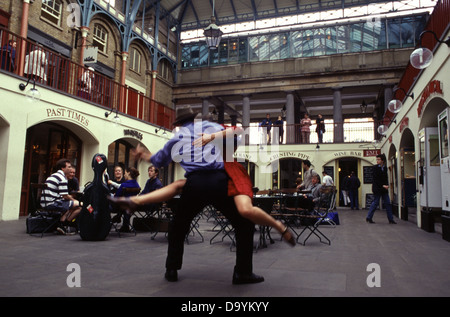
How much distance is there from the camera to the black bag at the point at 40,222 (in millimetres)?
5926

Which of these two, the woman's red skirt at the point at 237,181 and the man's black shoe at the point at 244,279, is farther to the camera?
the man's black shoe at the point at 244,279

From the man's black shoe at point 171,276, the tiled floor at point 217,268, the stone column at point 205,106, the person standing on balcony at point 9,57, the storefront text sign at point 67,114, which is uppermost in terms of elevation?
the stone column at point 205,106

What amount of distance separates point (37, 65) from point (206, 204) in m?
8.50

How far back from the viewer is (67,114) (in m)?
9.94

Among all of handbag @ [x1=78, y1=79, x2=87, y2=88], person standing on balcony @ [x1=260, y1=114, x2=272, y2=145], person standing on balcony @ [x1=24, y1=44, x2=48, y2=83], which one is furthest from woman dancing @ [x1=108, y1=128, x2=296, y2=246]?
person standing on balcony @ [x1=260, y1=114, x2=272, y2=145]

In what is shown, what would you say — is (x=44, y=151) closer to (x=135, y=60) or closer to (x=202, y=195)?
(x=135, y=60)

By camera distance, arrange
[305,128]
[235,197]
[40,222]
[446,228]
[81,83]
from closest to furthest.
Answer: [235,197]
[446,228]
[40,222]
[81,83]
[305,128]

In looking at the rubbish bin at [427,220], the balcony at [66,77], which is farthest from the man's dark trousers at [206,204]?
the balcony at [66,77]

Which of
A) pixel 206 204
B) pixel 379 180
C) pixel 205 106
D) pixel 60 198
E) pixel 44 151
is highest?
pixel 205 106

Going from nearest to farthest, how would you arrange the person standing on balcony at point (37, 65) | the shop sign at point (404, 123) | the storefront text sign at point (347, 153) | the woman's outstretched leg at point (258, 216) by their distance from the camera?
the woman's outstretched leg at point (258, 216)
the shop sign at point (404, 123)
the person standing on balcony at point (37, 65)
the storefront text sign at point (347, 153)

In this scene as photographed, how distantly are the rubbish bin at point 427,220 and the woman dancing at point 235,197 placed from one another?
5.70 metres

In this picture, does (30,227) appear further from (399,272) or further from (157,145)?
(157,145)

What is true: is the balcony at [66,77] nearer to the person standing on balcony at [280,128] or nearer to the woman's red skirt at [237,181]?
the person standing on balcony at [280,128]

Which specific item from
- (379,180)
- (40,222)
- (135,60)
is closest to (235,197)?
(40,222)
